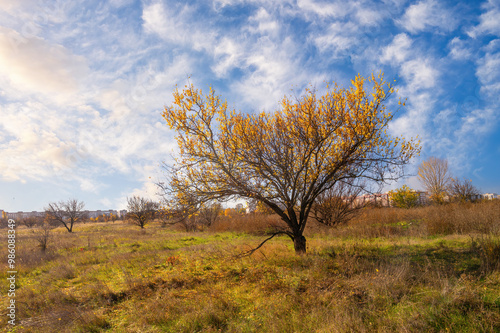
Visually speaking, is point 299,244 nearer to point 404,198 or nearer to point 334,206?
point 334,206

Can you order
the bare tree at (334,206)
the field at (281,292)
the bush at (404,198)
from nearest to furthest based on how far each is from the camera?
the field at (281,292)
the bare tree at (334,206)
the bush at (404,198)

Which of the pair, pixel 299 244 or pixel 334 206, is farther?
pixel 334 206

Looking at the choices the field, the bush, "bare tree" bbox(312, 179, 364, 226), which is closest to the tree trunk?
the field

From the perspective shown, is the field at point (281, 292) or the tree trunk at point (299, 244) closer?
the field at point (281, 292)

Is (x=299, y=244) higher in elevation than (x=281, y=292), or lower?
higher

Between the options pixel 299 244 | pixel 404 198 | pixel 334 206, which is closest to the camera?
pixel 299 244

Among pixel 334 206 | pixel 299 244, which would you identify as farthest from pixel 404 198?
pixel 299 244

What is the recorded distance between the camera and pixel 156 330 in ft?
18.4

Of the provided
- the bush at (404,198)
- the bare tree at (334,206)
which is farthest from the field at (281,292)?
the bush at (404,198)

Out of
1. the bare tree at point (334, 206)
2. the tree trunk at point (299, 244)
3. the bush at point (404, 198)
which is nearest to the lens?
the tree trunk at point (299, 244)

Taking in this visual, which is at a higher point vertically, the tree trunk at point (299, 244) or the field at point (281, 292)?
the tree trunk at point (299, 244)

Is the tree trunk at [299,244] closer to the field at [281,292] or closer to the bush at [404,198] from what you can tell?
the field at [281,292]

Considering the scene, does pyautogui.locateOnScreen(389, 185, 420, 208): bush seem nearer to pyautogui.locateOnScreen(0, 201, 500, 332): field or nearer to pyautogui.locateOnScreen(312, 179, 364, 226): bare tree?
pyautogui.locateOnScreen(312, 179, 364, 226): bare tree

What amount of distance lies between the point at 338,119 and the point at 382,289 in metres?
5.78
